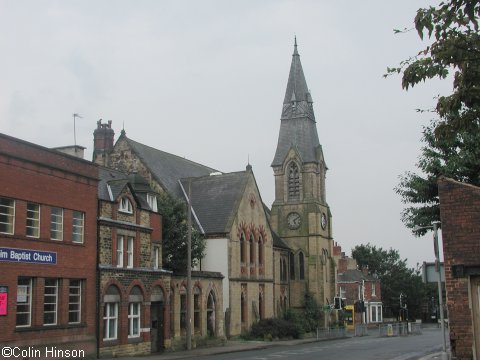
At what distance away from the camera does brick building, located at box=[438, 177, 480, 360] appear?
15469 mm

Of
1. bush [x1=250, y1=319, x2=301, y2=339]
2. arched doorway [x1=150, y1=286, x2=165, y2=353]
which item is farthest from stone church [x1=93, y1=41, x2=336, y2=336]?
arched doorway [x1=150, y1=286, x2=165, y2=353]

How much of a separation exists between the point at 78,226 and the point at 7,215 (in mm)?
4305


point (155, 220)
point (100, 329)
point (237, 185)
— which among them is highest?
point (237, 185)

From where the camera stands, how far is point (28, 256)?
2514 cm

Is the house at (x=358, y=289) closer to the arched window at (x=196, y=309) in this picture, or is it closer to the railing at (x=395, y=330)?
the railing at (x=395, y=330)

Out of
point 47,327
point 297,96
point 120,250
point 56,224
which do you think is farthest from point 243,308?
point 297,96

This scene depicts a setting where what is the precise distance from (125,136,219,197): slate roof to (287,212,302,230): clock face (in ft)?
38.9

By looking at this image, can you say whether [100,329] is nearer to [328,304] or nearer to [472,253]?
[472,253]

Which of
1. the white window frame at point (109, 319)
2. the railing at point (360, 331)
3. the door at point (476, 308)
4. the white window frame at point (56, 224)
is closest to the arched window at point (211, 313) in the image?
the white window frame at point (109, 319)

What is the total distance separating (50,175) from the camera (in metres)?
26.9

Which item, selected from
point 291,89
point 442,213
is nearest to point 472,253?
point 442,213

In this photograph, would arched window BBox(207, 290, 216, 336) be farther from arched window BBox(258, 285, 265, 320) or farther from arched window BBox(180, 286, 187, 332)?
arched window BBox(258, 285, 265, 320)

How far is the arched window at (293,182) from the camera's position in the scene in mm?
65875

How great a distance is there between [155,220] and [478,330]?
21.9 metres
